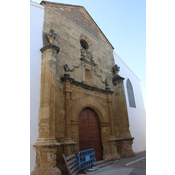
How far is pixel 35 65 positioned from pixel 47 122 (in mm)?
2335

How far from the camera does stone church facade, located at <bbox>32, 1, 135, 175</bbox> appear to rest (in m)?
5.39

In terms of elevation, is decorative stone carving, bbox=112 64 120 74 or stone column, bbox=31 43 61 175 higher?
decorative stone carving, bbox=112 64 120 74

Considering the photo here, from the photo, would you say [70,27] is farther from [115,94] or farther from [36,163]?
[36,163]

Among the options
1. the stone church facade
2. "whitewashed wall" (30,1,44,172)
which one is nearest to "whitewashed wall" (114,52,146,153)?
the stone church facade

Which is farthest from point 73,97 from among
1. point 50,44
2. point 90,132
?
point 50,44

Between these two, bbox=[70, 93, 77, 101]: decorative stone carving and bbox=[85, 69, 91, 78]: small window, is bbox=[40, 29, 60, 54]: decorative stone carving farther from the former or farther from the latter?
bbox=[85, 69, 91, 78]: small window

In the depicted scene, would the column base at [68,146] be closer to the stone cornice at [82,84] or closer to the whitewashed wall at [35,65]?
the whitewashed wall at [35,65]

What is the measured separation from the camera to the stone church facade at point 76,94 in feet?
17.7

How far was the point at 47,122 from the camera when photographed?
519 centimetres

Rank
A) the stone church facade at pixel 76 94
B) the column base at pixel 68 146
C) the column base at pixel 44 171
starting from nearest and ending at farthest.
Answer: the column base at pixel 44 171, the stone church facade at pixel 76 94, the column base at pixel 68 146

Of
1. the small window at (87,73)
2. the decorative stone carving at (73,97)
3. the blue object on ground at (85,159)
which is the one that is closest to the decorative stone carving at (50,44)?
the decorative stone carving at (73,97)

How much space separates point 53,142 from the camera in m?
4.96

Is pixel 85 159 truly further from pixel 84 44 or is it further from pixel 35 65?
pixel 84 44
